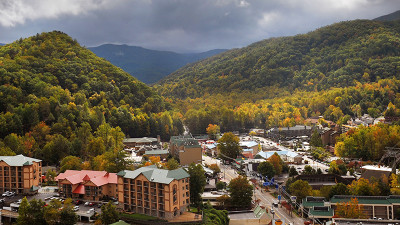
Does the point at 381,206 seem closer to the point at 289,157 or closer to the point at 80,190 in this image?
the point at 289,157

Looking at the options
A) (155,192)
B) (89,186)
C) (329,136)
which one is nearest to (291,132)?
(329,136)

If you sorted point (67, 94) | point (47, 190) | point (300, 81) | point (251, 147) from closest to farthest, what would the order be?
point (47, 190)
point (251, 147)
point (67, 94)
point (300, 81)

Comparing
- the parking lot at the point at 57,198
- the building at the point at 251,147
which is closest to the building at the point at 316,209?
the parking lot at the point at 57,198

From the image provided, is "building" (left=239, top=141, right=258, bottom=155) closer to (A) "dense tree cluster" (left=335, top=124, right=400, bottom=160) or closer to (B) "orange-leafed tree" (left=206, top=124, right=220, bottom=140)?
(A) "dense tree cluster" (left=335, top=124, right=400, bottom=160)

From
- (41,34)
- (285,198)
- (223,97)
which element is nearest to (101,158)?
(285,198)

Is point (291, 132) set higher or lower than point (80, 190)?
higher

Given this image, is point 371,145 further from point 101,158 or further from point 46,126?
point 46,126
